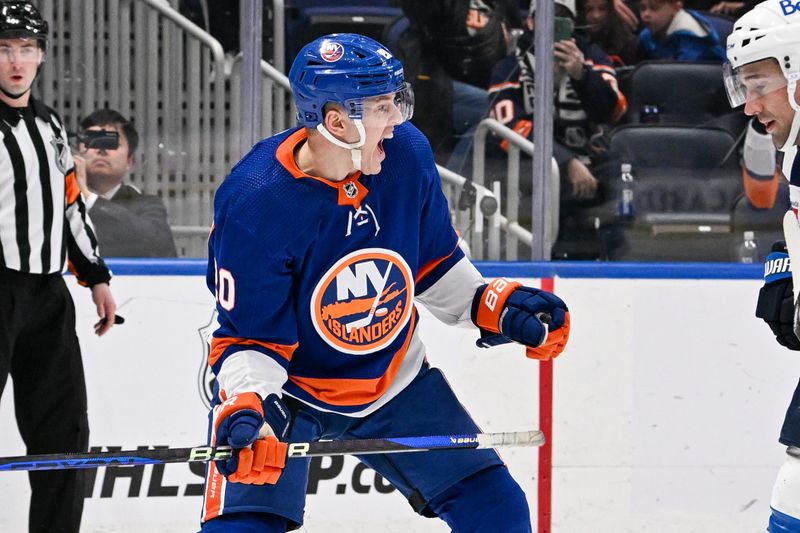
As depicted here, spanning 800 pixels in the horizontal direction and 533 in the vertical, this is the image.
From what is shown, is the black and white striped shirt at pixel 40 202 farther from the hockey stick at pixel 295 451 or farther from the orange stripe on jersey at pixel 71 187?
the hockey stick at pixel 295 451

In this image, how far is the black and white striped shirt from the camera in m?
2.95

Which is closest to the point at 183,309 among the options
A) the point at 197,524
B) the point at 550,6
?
the point at 197,524

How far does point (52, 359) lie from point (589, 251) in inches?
54.6

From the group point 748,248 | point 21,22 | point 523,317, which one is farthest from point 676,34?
point 21,22

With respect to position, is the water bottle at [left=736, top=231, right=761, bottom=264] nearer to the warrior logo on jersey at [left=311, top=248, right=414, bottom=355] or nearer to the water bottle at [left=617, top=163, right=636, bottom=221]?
the water bottle at [left=617, top=163, right=636, bottom=221]

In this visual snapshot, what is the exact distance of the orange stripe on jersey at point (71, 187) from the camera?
3100 mm

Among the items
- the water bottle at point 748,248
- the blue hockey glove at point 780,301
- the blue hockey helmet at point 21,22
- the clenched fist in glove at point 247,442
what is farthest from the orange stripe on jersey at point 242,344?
the water bottle at point 748,248

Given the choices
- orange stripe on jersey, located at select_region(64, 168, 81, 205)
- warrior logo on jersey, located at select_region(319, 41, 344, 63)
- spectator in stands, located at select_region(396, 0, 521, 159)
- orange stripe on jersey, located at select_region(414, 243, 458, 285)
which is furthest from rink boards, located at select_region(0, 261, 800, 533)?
warrior logo on jersey, located at select_region(319, 41, 344, 63)

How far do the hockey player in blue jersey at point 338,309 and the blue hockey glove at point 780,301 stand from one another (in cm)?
35

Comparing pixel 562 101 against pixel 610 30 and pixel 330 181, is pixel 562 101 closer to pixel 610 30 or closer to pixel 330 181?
pixel 610 30

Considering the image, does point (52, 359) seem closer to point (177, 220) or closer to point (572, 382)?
point (177, 220)

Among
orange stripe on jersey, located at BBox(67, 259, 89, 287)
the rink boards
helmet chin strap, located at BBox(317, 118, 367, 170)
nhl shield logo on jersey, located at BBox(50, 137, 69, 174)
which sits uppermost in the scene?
helmet chin strap, located at BBox(317, 118, 367, 170)

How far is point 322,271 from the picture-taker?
7.22 feet

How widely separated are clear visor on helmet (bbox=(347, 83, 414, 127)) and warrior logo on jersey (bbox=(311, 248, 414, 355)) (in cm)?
23
